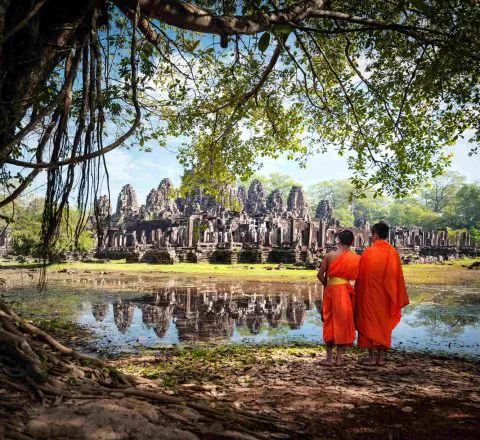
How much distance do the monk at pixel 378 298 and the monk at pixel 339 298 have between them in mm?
209

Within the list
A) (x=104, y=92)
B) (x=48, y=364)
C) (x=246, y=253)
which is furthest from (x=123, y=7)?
(x=246, y=253)

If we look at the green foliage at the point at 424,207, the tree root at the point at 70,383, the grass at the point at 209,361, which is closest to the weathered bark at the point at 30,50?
the tree root at the point at 70,383

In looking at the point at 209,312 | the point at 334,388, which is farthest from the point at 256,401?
the point at 209,312

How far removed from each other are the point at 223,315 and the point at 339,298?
12.8ft

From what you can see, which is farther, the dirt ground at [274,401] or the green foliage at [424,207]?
the green foliage at [424,207]

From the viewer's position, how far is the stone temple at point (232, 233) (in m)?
26.3

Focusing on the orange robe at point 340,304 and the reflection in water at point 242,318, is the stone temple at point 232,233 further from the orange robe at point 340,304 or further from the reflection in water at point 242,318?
the orange robe at point 340,304

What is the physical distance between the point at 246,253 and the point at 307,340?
833 inches

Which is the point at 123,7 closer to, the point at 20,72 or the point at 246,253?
the point at 20,72

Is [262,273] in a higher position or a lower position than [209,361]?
lower

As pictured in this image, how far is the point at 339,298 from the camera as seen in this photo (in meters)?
4.40

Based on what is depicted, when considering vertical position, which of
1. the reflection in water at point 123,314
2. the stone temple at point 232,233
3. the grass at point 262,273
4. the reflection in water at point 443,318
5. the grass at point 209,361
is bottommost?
the grass at point 262,273

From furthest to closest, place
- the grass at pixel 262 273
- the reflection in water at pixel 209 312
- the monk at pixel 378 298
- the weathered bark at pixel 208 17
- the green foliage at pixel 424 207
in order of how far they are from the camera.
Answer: the green foliage at pixel 424 207
the grass at pixel 262 273
the reflection in water at pixel 209 312
the monk at pixel 378 298
the weathered bark at pixel 208 17

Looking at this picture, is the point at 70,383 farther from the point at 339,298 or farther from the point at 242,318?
the point at 242,318
